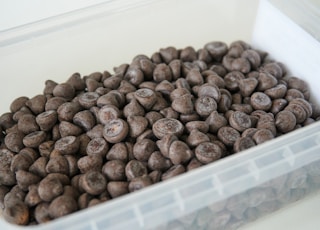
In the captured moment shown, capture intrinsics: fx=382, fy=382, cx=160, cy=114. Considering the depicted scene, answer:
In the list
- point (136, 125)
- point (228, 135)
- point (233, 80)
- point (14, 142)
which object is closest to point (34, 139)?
point (14, 142)

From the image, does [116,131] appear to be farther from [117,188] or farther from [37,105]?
[37,105]

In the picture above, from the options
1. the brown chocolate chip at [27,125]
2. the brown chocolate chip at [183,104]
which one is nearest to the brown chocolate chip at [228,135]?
the brown chocolate chip at [183,104]

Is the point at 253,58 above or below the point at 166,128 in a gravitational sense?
above

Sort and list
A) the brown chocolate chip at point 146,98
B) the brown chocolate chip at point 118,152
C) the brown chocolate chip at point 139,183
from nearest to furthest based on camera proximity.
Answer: the brown chocolate chip at point 139,183
the brown chocolate chip at point 118,152
the brown chocolate chip at point 146,98

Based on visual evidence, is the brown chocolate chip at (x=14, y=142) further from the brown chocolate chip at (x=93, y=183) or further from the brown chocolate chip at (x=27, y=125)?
the brown chocolate chip at (x=93, y=183)

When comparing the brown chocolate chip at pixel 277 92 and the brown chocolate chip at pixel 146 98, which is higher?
the brown chocolate chip at pixel 277 92

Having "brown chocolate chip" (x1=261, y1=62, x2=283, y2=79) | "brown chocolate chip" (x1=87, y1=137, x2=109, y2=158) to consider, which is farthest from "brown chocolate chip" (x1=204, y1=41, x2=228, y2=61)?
"brown chocolate chip" (x1=87, y1=137, x2=109, y2=158)
